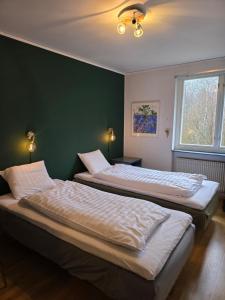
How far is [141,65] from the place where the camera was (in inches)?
147

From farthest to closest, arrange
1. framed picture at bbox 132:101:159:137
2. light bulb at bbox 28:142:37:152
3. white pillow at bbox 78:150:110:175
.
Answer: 1. framed picture at bbox 132:101:159:137
2. white pillow at bbox 78:150:110:175
3. light bulb at bbox 28:142:37:152

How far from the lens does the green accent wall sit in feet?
8.29

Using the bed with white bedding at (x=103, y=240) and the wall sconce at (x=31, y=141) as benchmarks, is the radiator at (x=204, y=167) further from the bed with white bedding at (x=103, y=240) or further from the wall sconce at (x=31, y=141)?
the wall sconce at (x=31, y=141)

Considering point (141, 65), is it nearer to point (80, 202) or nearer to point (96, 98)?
point (96, 98)

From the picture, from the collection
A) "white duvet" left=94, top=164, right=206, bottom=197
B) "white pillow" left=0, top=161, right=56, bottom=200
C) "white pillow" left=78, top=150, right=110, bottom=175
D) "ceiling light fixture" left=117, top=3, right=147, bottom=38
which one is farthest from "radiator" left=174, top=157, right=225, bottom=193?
"ceiling light fixture" left=117, top=3, right=147, bottom=38

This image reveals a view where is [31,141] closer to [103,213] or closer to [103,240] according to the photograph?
[103,213]

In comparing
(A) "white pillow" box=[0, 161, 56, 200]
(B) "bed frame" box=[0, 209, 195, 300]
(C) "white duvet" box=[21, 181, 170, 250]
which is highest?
(A) "white pillow" box=[0, 161, 56, 200]

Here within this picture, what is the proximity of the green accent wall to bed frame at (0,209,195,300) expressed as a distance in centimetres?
100

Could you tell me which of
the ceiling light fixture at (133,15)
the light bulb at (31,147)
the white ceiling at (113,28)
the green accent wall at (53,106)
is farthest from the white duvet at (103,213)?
the white ceiling at (113,28)

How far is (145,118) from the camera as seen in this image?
4258 millimetres

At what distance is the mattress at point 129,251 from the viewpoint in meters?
1.33

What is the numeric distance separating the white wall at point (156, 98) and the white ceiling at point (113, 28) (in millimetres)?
407

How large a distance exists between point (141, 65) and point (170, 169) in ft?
6.93

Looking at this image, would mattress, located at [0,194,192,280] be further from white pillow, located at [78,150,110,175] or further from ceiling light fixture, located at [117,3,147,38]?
ceiling light fixture, located at [117,3,147,38]
